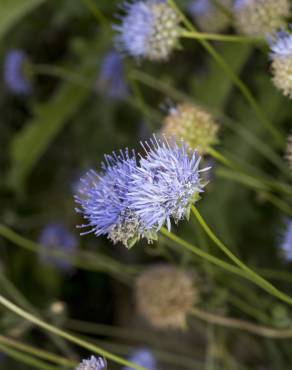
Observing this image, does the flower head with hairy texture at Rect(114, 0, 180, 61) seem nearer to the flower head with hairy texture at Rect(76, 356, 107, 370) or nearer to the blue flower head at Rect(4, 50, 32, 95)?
the flower head with hairy texture at Rect(76, 356, 107, 370)

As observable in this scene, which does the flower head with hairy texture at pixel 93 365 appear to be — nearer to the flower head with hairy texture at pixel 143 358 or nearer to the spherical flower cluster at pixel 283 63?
the spherical flower cluster at pixel 283 63

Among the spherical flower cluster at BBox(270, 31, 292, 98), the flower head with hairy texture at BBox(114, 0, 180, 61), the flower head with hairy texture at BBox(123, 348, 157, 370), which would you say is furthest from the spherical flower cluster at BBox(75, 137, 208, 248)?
the flower head with hairy texture at BBox(123, 348, 157, 370)

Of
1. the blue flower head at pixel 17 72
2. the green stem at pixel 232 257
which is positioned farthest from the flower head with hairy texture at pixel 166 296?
the blue flower head at pixel 17 72

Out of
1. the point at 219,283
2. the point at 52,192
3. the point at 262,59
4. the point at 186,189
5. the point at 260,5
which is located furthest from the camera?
the point at 52,192

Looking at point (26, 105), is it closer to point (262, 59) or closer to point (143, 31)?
point (262, 59)

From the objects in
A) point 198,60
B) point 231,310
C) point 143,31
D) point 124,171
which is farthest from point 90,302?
point 124,171

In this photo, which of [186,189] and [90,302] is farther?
[90,302]

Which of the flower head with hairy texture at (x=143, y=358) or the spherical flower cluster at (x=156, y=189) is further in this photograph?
the flower head with hairy texture at (x=143, y=358)
